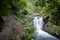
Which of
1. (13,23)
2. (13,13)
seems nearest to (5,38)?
(13,23)

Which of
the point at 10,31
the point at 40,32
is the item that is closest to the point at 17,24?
the point at 10,31

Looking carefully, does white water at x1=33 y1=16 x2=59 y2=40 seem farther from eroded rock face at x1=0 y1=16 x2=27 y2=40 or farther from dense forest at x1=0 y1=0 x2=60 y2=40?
eroded rock face at x1=0 y1=16 x2=27 y2=40

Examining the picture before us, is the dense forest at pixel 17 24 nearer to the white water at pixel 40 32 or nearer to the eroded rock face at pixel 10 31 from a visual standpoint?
the eroded rock face at pixel 10 31

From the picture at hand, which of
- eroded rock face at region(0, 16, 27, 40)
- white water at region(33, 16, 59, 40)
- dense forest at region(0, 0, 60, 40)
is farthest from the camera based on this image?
white water at region(33, 16, 59, 40)

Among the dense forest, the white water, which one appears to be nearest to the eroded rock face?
the dense forest

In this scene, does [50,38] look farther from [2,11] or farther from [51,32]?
[2,11]

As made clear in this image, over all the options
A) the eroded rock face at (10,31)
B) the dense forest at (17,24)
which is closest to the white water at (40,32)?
the dense forest at (17,24)

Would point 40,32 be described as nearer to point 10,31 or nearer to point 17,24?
point 17,24

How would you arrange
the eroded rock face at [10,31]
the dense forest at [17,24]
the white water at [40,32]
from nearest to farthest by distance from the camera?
the dense forest at [17,24] < the eroded rock face at [10,31] < the white water at [40,32]

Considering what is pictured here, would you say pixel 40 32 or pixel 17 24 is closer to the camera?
pixel 17 24

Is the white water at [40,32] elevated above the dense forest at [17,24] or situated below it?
below

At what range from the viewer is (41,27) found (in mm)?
11312

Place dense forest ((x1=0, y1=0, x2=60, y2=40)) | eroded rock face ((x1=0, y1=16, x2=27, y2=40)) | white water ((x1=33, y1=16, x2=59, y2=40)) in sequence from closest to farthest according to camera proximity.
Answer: dense forest ((x1=0, y1=0, x2=60, y2=40)) → eroded rock face ((x1=0, y1=16, x2=27, y2=40)) → white water ((x1=33, y1=16, x2=59, y2=40))

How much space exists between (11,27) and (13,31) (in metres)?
0.28
